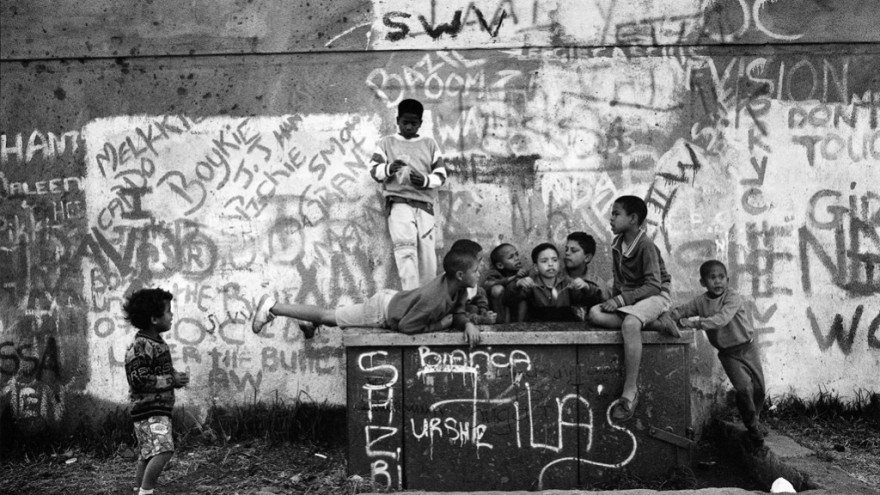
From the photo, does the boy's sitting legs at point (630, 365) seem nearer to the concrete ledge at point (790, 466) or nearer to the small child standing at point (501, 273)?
the concrete ledge at point (790, 466)

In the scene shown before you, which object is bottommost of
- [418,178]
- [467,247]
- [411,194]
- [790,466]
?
[790,466]

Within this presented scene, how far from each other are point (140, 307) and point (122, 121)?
2739mm

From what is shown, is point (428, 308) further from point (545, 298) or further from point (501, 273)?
point (501, 273)

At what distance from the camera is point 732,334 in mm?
6059

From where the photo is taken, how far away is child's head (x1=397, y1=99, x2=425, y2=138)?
22.0ft

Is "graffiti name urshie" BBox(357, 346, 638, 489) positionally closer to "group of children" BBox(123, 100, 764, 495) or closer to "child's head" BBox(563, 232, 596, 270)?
"group of children" BBox(123, 100, 764, 495)

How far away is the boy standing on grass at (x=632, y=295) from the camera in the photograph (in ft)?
18.6

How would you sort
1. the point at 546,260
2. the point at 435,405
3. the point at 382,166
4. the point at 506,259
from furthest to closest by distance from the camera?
the point at 506,259
the point at 546,260
the point at 382,166
the point at 435,405

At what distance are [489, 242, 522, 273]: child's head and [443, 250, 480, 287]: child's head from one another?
107 cm

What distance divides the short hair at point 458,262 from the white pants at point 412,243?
3.12ft

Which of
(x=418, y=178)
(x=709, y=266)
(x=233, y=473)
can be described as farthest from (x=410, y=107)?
(x=233, y=473)

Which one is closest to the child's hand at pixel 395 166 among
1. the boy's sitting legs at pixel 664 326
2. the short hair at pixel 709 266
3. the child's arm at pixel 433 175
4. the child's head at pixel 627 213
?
the child's arm at pixel 433 175

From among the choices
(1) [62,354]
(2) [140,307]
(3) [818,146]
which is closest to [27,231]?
(1) [62,354]

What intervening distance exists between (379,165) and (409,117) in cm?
49
